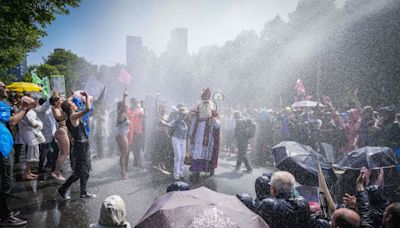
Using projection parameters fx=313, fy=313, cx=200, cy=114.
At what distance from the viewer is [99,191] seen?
645 cm

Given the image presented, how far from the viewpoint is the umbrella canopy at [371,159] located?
3.89 m

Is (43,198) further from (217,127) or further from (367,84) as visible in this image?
(367,84)

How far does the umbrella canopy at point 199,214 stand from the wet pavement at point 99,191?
9.18 ft

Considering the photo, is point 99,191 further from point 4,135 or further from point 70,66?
point 70,66

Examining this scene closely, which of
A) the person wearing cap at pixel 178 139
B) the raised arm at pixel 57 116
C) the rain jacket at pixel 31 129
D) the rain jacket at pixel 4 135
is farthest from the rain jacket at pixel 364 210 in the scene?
the rain jacket at pixel 31 129

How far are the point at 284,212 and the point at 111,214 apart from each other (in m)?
1.49

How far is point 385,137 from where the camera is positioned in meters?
6.67

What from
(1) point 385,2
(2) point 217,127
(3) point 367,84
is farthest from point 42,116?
(1) point 385,2

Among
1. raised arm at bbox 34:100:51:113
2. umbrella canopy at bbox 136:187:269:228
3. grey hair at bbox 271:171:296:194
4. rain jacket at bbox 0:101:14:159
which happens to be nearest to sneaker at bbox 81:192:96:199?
rain jacket at bbox 0:101:14:159

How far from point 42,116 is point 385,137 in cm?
801

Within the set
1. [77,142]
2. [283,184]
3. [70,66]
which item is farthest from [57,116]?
[70,66]

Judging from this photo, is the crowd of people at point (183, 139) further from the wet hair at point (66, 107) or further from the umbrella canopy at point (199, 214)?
the umbrella canopy at point (199, 214)

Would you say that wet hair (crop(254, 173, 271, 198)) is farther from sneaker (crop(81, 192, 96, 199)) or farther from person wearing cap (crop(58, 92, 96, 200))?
sneaker (crop(81, 192, 96, 199))

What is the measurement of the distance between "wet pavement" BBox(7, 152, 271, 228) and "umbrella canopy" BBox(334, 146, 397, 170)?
108 inches
